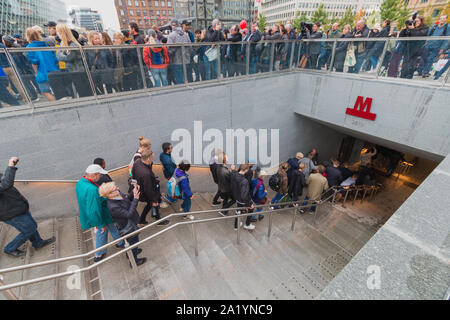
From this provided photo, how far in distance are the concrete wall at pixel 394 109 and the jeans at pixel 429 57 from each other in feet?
1.42

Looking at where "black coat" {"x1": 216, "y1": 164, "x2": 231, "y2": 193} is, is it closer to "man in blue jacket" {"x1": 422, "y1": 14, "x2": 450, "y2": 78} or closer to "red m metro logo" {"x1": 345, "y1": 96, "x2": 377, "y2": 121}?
"red m metro logo" {"x1": 345, "y1": 96, "x2": 377, "y2": 121}

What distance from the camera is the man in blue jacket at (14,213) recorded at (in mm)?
3119

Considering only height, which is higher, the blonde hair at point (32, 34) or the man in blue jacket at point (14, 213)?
the blonde hair at point (32, 34)

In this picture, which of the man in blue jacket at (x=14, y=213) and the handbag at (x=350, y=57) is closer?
the man in blue jacket at (x=14, y=213)

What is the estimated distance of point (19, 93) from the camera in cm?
407

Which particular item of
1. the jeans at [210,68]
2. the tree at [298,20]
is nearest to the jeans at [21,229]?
the jeans at [210,68]

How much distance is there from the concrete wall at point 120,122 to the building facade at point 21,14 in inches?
1719

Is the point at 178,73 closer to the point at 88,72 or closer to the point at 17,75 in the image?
the point at 88,72

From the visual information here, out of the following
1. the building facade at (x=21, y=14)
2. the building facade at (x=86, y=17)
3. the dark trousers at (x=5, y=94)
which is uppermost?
the building facade at (x=86, y=17)

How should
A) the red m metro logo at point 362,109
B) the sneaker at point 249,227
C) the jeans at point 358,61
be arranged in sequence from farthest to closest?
1. the red m metro logo at point 362,109
2. the jeans at point 358,61
3. the sneaker at point 249,227

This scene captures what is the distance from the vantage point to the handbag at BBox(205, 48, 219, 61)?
6336 mm

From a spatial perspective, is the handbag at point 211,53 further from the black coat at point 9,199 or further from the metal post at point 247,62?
the black coat at point 9,199

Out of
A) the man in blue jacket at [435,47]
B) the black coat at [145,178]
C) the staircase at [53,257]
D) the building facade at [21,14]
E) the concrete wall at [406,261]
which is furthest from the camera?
the building facade at [21,14]
